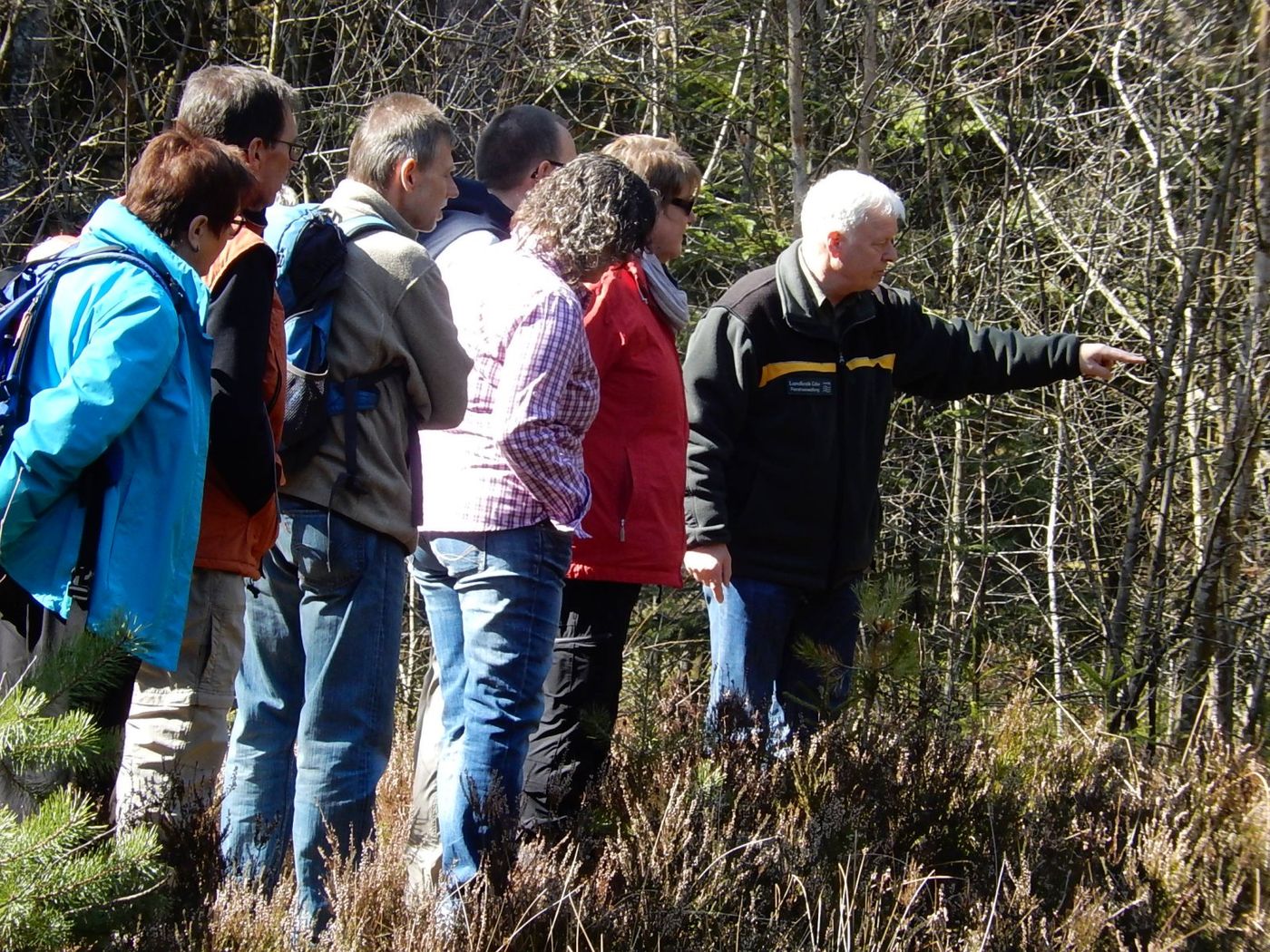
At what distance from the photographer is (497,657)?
323 centimetres

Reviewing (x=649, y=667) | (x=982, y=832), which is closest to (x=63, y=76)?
(x=649, y=667)

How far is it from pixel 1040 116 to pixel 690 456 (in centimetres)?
330

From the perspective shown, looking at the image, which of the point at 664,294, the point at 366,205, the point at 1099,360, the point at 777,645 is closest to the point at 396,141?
the point at 366,205

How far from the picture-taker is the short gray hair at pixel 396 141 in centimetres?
340

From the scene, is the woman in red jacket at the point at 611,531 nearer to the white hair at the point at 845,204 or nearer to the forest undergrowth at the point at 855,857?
the forest undergrowth at the point at 855,857

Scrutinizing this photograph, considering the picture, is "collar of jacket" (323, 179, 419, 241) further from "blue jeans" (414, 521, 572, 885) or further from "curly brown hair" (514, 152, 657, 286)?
"blue jeans" (414, 521, 572, 885)

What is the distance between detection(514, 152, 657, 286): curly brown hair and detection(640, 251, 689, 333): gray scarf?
1.07 feet

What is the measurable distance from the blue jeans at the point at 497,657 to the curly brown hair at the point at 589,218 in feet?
2.24

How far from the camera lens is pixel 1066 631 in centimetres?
609

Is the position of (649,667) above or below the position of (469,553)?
below

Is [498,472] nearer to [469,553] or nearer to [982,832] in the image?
[469,553]

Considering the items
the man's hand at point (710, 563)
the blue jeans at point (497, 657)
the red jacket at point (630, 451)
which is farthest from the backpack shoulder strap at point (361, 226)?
the man's hand at point (710, 563)

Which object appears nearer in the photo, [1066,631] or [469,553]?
[469,553]

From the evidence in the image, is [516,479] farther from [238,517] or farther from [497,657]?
[238,517]
